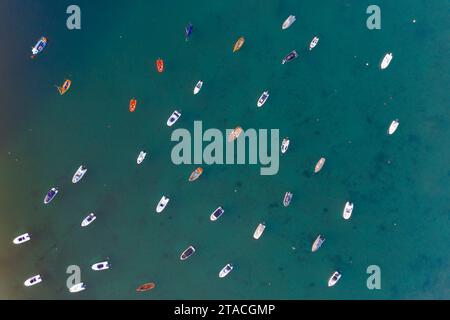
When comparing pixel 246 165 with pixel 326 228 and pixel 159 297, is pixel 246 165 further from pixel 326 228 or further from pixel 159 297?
pixel 159 297

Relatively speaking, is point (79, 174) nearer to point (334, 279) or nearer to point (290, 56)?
point (290, 56)

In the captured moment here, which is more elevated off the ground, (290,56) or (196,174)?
(290,56)

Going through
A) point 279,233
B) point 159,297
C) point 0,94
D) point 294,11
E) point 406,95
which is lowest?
point 159,297

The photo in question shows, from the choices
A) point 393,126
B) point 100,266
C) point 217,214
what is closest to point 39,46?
point 100,266

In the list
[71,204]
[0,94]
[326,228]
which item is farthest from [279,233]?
[0,94]

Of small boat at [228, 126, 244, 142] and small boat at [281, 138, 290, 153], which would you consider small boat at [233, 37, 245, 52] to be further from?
small boat at [281, 138, 290, 153]

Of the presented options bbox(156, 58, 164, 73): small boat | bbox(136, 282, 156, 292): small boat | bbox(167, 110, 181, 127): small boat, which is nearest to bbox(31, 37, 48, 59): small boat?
bbox(156, 58, 164, 73): small boat
